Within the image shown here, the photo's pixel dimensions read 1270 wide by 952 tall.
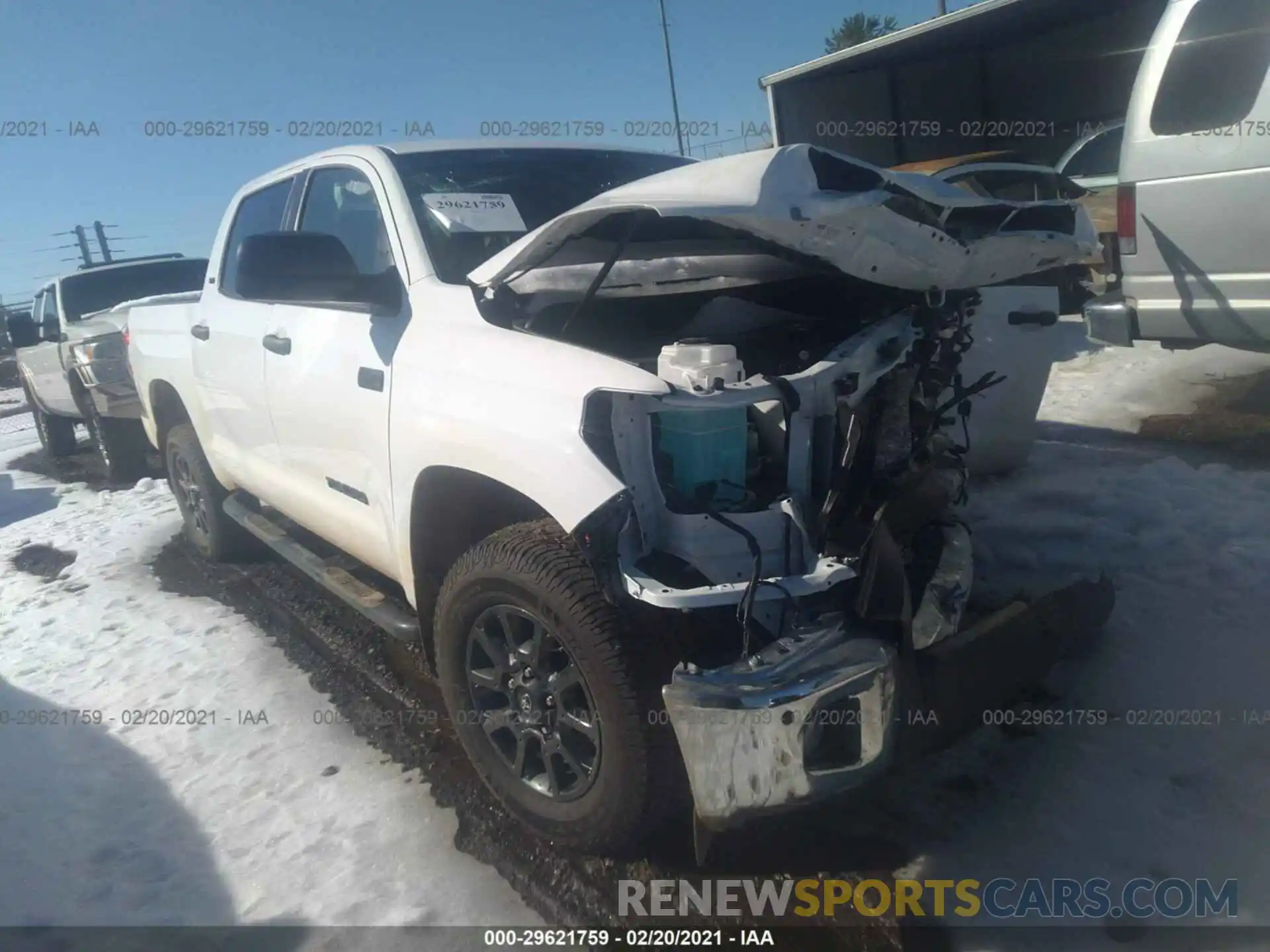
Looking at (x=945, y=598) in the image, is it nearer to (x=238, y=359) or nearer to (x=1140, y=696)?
(x=1140, y=696)

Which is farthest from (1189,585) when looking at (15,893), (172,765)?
(15,893)

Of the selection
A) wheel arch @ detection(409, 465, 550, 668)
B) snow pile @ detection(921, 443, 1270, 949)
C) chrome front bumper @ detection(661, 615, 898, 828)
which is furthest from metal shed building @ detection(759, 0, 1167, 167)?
chrome front bumper @ detection(661, 615, 898, 828)

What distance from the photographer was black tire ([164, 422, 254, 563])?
195 inches

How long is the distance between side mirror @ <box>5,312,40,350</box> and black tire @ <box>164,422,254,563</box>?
4.07 metres

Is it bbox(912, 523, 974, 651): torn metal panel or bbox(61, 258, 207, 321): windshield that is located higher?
bbox(61, 258, 207, 321): windshield

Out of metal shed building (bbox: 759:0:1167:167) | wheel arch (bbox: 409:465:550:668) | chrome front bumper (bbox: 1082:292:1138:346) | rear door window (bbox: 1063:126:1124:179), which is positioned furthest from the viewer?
metal shed building (bbox: 759:0:1167:167)

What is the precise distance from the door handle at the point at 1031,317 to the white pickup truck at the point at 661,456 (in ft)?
4.95

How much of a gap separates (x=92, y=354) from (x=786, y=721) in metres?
7.51

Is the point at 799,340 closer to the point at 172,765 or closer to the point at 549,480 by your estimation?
the point at 549,480

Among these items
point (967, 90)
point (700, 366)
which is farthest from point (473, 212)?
point (967, 90)

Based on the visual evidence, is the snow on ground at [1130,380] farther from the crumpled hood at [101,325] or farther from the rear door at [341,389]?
the crumpled hood at [101,325]

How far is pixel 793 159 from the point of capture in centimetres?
216

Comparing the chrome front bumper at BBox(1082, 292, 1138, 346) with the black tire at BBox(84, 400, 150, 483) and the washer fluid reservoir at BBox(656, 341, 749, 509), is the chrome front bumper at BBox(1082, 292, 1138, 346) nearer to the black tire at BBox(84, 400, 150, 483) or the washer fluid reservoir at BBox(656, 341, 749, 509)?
the washer fluid reservoir at BBox(656, 341, 749, 509)

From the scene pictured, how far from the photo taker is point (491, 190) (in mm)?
3330
